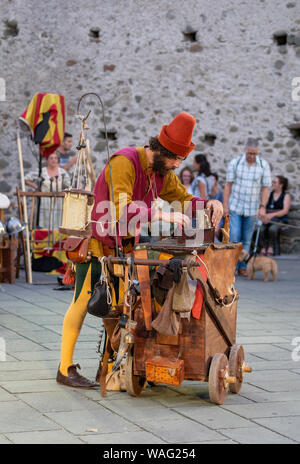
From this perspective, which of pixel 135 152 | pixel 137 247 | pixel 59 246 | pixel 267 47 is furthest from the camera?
pixel 267 47

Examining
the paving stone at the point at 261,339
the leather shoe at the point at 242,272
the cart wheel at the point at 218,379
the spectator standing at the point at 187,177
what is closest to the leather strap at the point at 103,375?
the cart wheel at the point at 218,379

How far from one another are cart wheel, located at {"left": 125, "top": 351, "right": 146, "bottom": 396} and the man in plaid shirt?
5791mm

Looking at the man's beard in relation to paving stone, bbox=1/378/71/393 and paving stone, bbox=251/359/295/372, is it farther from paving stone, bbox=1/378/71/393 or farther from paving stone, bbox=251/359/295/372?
paving stone, bbox=251/359/295/372

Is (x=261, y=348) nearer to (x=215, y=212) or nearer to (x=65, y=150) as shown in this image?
(x=215, y=212)

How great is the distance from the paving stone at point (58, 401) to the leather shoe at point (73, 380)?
0.19 ft

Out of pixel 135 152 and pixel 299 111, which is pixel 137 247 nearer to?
pixel 135 152

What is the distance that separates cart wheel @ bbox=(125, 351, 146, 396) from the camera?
395cm

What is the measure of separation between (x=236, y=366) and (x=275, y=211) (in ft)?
28.9

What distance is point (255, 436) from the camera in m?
3.37

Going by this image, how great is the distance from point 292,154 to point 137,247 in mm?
9644

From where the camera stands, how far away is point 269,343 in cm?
555

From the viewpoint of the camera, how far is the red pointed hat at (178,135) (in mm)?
4020

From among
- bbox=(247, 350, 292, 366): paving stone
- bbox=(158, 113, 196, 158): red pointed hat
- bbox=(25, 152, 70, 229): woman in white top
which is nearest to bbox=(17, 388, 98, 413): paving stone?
bbox=(158, 113, 196, 158): red pointed hat

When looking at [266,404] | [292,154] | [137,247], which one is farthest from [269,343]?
[292,154]
